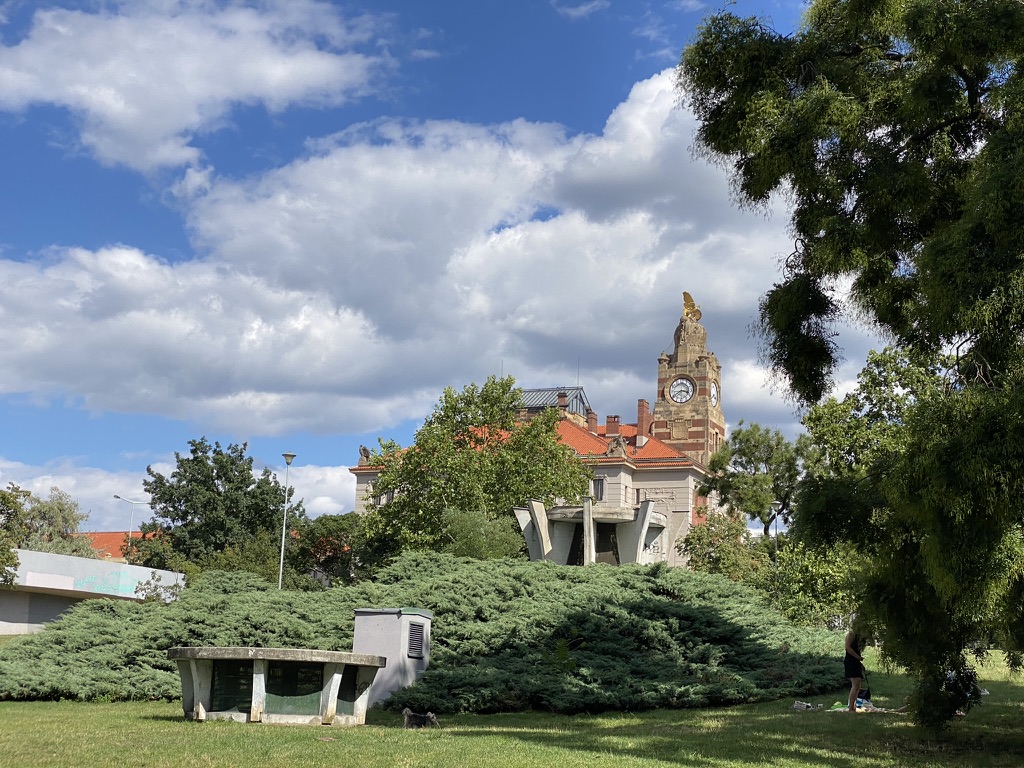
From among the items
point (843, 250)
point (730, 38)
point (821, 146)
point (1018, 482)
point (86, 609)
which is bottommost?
point (86, 609)

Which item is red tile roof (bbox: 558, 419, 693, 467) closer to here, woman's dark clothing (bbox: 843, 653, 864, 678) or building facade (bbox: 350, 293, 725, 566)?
building facade (bbox: 350, 293, 725, 566)

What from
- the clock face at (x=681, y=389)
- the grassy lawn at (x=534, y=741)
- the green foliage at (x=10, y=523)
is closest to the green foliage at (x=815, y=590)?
the grassy lawn at (x=534, y=741)

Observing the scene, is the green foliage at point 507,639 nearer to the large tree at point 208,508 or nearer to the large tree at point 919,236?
the large tree at point 919,236

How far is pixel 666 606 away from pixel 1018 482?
39.0 feet

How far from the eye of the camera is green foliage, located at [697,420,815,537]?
50562 mm

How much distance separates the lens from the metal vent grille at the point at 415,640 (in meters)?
17.7

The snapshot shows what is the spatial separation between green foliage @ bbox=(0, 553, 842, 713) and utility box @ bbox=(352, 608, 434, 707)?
43cm

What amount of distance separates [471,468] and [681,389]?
56.8 meters

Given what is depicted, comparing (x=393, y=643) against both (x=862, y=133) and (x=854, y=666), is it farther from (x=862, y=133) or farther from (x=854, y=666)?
(x=862, y=133)

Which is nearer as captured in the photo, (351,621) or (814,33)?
(814,33)

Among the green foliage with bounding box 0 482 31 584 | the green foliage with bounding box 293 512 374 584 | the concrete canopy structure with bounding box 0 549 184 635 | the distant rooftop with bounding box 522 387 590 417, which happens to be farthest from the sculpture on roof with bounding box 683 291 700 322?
the green foliage with bounding box 0 482 31 584

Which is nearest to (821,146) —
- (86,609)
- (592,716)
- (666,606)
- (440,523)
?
(592,716)

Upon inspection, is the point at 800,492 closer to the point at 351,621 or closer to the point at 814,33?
the point at 814,33

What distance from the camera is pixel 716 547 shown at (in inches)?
2068
